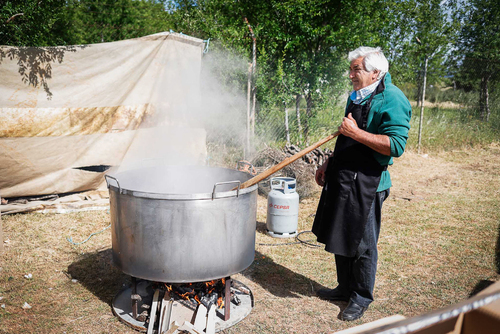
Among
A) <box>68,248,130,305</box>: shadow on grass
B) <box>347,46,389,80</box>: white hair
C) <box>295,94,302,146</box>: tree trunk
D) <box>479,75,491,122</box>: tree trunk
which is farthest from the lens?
<box>479,75,491,122</box>: tree trunk

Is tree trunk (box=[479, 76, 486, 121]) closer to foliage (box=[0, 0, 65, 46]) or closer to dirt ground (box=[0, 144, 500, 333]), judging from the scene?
dirt ground (box=[0, 144, 500, 333])

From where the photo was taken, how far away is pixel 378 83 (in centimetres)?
257

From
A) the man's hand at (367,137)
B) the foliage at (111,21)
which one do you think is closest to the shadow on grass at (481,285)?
the man's hand at (367,137)

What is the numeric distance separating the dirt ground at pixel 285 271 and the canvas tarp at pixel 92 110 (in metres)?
0.67

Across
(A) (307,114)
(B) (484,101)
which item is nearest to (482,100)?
(B) (484,101)

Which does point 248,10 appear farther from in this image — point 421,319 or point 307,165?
point 421,319

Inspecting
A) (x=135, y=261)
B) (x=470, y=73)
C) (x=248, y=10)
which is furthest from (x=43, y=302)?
→ (x=470, y=73)

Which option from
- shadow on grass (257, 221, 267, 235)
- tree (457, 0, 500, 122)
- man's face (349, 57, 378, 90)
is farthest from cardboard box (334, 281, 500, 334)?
tree (457, 0, 500, 122)

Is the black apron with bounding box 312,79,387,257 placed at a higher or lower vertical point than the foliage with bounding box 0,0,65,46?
lower

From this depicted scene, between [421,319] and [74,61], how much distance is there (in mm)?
5352

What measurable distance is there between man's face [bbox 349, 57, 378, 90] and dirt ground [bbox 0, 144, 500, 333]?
1820 millimetres

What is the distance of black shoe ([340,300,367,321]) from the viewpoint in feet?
9.08

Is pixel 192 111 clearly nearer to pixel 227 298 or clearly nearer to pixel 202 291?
pixel 202 291

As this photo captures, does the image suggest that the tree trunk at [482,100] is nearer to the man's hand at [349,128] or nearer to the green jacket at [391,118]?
the green jacket at [391,118]
